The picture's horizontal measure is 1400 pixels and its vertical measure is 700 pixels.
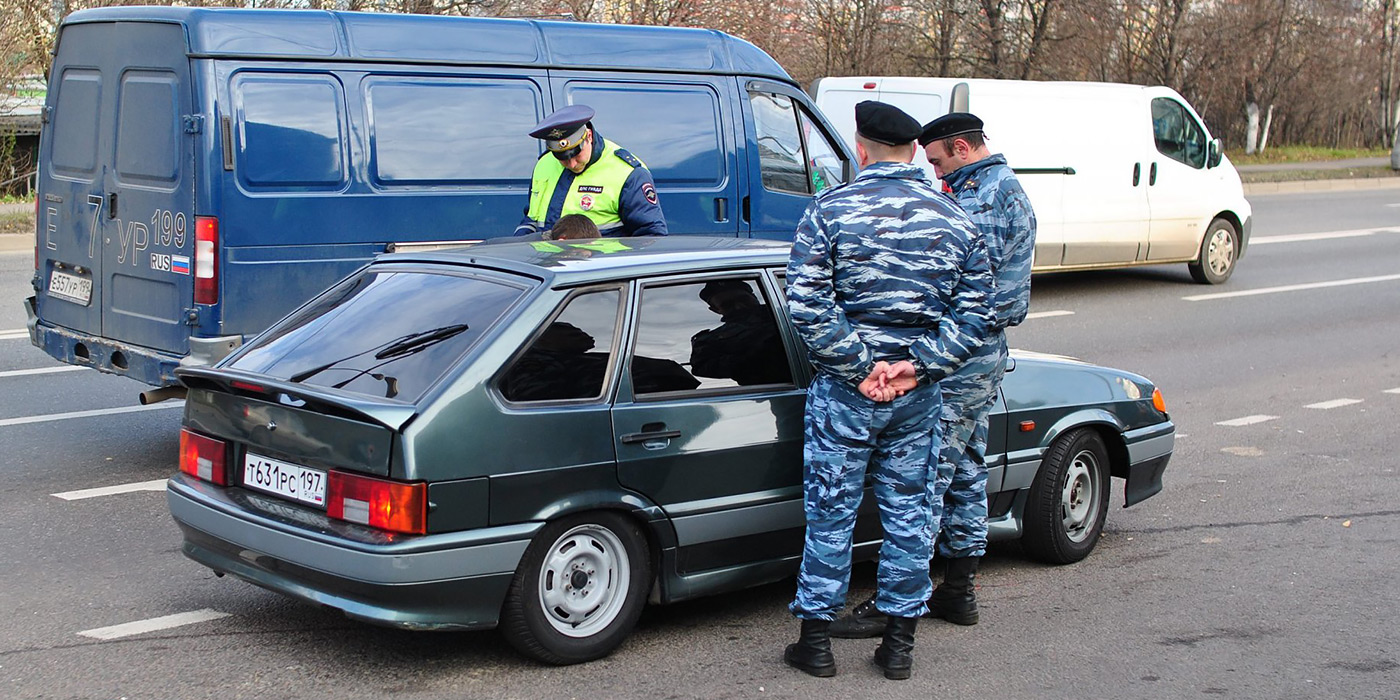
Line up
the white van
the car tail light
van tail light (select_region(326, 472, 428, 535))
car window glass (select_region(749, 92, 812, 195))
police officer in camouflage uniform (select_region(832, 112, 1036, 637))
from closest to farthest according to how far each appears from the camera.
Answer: van tail light (select_region(326, 472, 428, 535))
the car tail light
police officer in camouflage uniform (select_region(832, 112, 1036, 637))
car window glass (select_region(749, 92, 812, 195))
the white van

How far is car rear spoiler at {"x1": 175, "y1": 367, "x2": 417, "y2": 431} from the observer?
4.20 meters

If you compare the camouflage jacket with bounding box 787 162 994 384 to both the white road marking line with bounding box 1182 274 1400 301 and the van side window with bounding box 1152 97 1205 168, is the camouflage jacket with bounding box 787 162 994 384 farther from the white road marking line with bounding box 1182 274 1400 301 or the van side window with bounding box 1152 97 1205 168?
the van side window with bounding box 1152 97 1205 168

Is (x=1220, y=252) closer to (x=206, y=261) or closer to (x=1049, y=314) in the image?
(x=1049, y=314)

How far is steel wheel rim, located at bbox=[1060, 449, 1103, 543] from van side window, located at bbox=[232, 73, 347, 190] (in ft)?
13.5

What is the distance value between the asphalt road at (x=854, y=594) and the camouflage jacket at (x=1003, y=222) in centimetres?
119

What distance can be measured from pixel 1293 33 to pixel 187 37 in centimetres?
4138

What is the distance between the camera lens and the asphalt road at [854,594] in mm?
4512

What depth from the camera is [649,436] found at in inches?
181

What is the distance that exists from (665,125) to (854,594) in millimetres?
4419

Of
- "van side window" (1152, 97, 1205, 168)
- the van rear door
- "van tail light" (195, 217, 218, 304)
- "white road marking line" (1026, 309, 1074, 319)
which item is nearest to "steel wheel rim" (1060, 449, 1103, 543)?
"van tail light" (195, 217, 218, 304)

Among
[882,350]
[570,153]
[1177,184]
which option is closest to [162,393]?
[570,153]

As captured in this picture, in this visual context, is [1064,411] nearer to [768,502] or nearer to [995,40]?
[768,502]

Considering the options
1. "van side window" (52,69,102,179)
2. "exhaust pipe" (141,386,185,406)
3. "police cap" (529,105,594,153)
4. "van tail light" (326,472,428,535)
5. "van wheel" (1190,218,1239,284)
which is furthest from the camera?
"van wheel" (1190,218,1239,284)

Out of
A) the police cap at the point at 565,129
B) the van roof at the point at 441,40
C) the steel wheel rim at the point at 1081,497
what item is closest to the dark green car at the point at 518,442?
the steel wheel rim at the point at 1081,497
